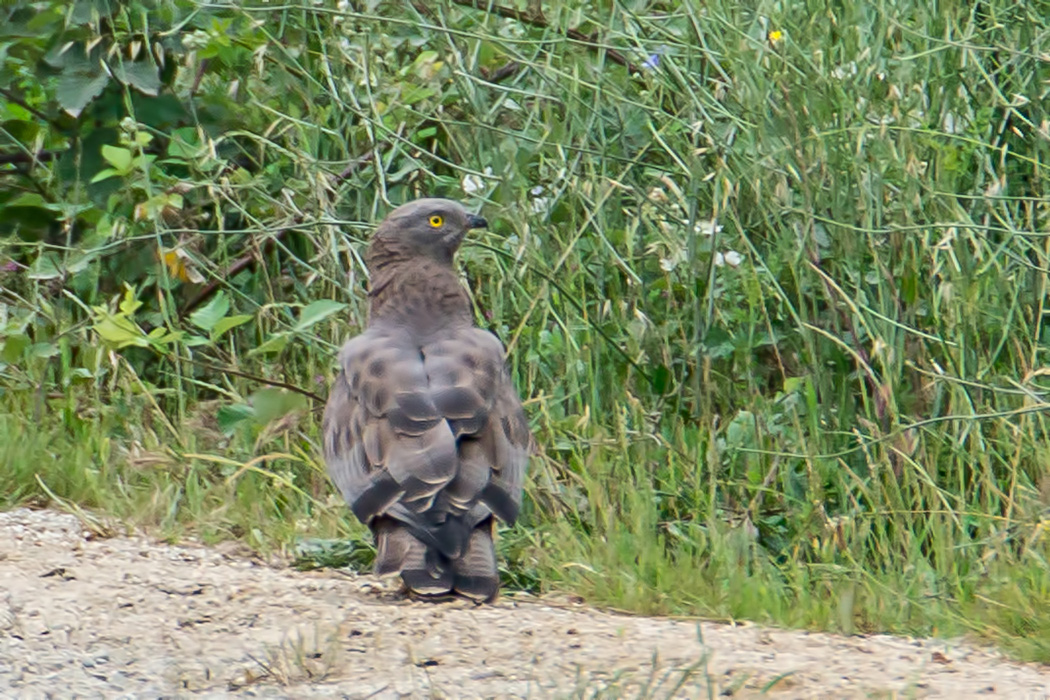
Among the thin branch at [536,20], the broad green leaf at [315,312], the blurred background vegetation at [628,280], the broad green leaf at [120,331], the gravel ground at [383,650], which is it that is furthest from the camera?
the thin branch at [536,20]

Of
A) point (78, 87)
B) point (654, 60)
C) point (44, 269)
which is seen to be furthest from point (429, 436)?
point (78, 87)

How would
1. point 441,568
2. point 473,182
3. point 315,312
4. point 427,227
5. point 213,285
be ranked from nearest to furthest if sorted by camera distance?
1. point 441,568
2. point 427,227
3. point 315,312
4. point 473,182
5. point 213,285

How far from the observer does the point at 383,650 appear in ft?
13.0

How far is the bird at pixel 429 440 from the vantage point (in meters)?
4.48

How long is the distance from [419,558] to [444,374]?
1.87ft

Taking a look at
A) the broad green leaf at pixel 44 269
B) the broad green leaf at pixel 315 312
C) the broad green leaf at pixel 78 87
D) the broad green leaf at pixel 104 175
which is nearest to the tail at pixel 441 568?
the broad green leaf at pixel 315 312

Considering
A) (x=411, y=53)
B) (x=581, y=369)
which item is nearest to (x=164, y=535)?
(x=581, y=369)

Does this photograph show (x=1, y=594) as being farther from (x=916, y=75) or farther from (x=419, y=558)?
(x=916, y=75)

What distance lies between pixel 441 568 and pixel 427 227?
A: 1.34 m

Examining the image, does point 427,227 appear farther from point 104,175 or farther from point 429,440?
point 104,175

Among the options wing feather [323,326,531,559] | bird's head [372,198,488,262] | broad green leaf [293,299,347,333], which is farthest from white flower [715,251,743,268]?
broad green leaf [293,299,347,333]

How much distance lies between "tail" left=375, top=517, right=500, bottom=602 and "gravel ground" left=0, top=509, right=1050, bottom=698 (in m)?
0.05

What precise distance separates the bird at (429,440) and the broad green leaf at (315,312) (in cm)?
26

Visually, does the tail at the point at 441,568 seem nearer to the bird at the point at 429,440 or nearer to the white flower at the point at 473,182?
the bird at the point at 429,440
